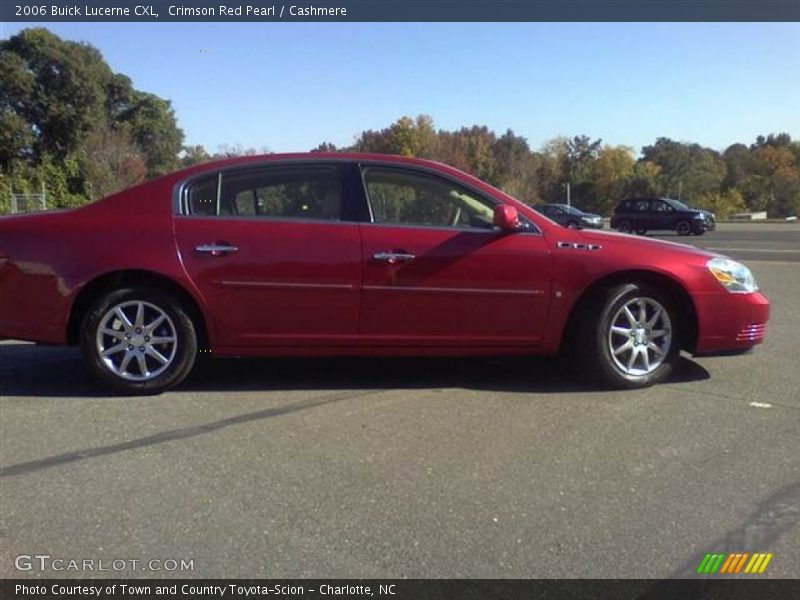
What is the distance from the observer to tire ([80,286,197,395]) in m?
4.80

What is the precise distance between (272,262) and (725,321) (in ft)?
10.1

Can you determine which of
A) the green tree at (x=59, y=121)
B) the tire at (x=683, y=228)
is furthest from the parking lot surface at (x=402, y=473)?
the green tree at (x=59, y=121)

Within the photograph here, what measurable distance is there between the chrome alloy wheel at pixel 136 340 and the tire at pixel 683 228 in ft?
95.5

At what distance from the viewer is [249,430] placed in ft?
14.0

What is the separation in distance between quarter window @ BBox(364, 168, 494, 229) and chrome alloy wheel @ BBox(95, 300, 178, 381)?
157 centimetres

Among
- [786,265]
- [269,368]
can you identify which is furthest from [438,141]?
[269,368]

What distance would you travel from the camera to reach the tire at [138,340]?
4.80 m

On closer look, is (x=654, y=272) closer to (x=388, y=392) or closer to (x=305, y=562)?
(x=388, y=392)

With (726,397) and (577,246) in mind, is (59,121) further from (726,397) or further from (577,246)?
(726,397)

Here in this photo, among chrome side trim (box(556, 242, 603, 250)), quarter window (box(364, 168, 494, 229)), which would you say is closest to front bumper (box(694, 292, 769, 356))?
chrome side trim (box(556, 242, 603, 250))

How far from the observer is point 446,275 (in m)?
4.89

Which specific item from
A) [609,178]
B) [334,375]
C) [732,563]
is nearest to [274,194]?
[334,375]

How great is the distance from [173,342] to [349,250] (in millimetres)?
1285

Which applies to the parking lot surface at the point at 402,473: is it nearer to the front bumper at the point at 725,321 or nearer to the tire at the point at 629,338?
the tire at the point at 629,338
